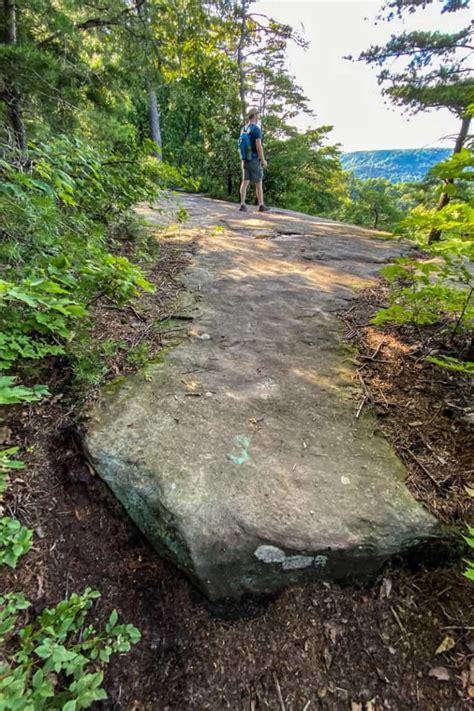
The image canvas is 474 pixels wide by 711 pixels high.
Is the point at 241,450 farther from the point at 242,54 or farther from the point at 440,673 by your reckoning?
the point at 242,54

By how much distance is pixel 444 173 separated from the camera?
1.71 meters

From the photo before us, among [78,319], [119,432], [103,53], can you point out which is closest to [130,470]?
[119,432]

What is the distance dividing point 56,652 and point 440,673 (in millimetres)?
1379

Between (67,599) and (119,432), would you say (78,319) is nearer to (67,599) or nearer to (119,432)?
(119,432)

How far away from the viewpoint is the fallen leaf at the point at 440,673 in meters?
1.24

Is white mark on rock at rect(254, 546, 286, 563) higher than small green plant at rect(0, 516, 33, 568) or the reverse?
the reverse

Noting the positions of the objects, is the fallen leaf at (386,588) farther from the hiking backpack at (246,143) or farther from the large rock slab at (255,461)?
the hiking backpack at (246,143)

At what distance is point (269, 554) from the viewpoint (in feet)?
4.62

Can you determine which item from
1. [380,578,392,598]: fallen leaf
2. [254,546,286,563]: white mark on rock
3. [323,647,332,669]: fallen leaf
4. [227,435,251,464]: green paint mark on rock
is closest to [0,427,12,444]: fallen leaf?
[227,435,251,464]: green paint mark on rock

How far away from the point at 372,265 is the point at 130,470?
146 inches

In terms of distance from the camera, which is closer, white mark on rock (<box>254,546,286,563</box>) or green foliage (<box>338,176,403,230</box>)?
white mark on rock (<box>254,546,286,563</box>)

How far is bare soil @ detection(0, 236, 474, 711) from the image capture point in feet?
4.13

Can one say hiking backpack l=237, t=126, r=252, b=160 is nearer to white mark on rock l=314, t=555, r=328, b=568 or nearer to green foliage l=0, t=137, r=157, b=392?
green foliage l=0, t=137, r=157, b=392

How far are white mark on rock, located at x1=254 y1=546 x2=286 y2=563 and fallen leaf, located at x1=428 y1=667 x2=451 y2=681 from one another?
65 cm
